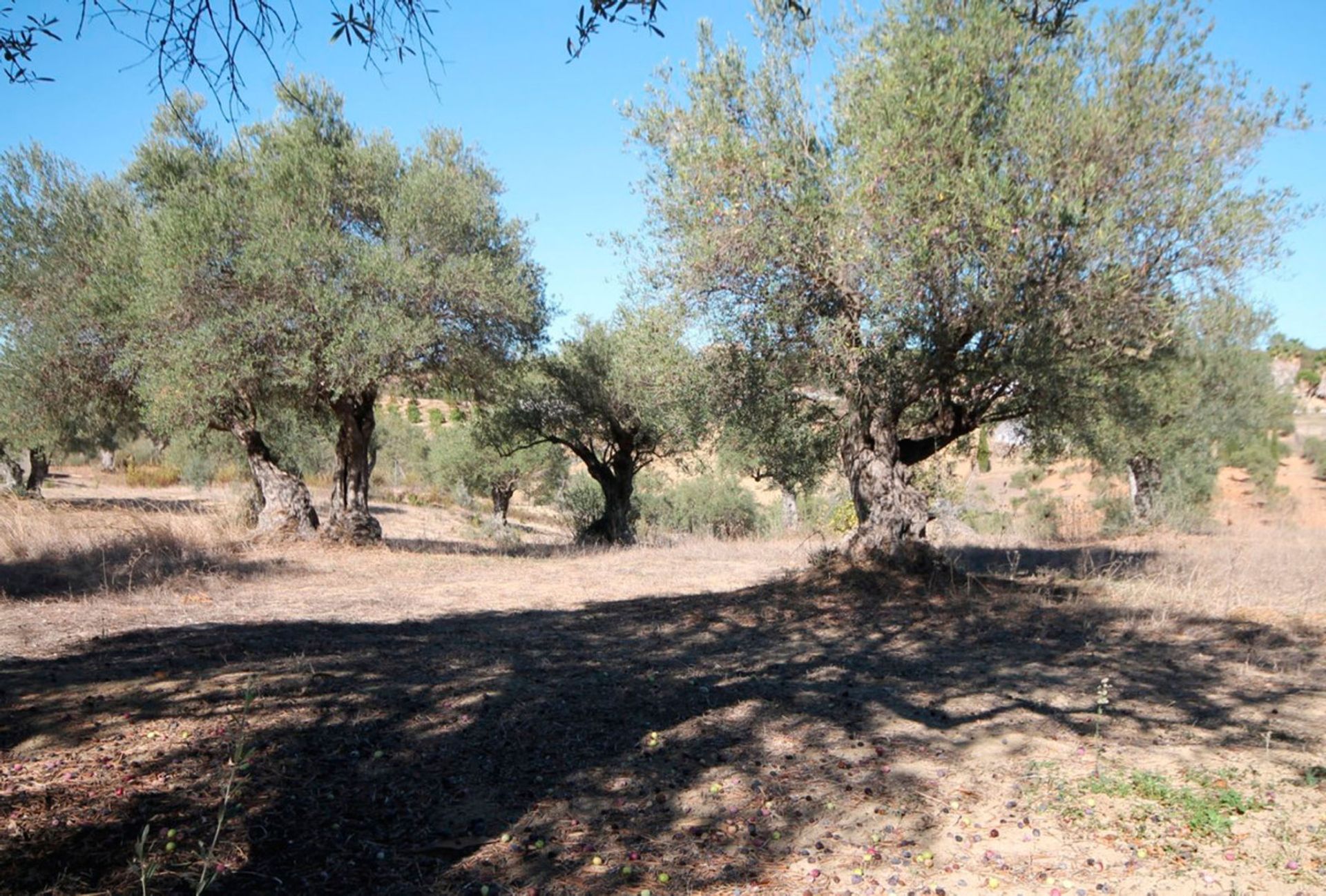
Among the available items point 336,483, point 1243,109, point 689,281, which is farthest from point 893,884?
point 336,483

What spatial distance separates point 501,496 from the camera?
30.9m

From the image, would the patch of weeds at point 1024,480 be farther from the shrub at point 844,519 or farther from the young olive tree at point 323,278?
the young olive tree at point 323,278

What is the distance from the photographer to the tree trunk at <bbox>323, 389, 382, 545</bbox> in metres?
14.9

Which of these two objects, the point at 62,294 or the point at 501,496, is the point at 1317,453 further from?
the point at 62,294

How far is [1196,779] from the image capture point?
4148 mm

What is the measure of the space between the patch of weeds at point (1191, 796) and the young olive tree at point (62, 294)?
14.7m

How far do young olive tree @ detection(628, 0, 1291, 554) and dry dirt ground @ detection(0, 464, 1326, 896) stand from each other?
2840 millimetres

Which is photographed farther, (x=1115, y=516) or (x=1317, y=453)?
(x=1317, y=453)

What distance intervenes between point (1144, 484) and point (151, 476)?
36.9m

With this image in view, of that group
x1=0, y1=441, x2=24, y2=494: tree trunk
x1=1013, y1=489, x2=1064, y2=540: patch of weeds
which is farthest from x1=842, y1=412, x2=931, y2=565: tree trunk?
x1=0, y1=441, x2=24, y2=494: tree trunk

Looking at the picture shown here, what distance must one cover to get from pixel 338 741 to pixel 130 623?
416cm

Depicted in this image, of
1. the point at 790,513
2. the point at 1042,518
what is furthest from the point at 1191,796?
the point at 790,513

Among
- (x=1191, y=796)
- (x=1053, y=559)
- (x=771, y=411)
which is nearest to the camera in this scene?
(x=1191, y=796)

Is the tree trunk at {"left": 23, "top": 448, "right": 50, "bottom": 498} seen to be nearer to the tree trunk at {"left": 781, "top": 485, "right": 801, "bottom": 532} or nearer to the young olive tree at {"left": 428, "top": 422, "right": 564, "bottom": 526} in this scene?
the young olive tree at {"left": 428, "top": 422, "right": 564, "bottom": 526}
